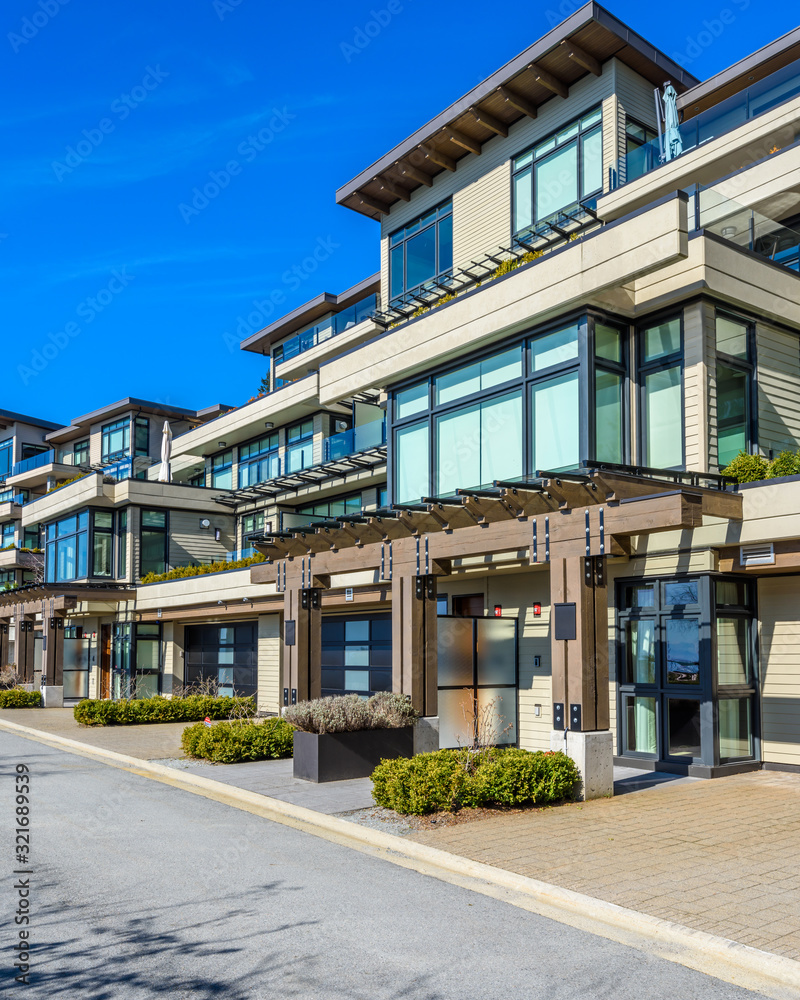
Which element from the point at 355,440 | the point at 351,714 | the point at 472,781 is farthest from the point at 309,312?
the point at 472,781

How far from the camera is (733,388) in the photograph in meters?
14.8

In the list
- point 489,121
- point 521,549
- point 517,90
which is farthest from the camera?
point 489,121

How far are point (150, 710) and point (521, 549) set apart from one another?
14.4 meters

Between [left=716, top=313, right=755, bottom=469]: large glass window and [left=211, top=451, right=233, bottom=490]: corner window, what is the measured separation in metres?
23.5

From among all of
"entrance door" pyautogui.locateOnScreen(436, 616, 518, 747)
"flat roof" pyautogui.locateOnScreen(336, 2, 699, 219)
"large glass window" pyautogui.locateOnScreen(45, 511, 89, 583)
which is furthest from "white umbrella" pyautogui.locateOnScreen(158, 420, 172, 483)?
"entrance door" pyautogui.locateOnScreen(436, 616, 518, 747)

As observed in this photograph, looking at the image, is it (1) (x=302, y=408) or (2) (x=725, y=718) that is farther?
(1) (x=302, y=408)

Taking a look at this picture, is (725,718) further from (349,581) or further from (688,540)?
(349,581)

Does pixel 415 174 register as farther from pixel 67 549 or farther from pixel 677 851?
pixel 67 549

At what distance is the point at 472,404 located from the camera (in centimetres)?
1670

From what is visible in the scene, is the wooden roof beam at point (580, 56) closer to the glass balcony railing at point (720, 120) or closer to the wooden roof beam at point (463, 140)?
the glass balcony railing at point (720, 120)

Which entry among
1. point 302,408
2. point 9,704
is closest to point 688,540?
point 302,408

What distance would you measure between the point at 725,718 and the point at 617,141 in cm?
1153

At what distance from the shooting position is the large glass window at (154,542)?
113 ft

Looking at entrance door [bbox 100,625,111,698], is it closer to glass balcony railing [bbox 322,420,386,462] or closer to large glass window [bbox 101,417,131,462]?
glass balcony railing [bbox 322,420,386,462]
